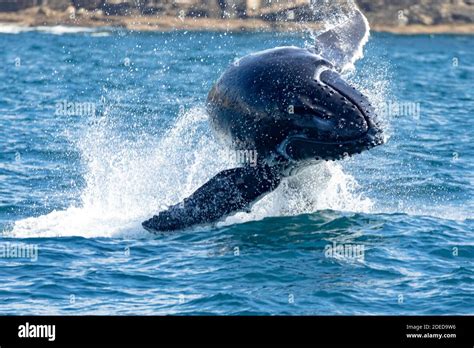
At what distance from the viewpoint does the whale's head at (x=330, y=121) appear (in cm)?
1844

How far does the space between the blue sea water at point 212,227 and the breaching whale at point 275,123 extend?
121 centimetres

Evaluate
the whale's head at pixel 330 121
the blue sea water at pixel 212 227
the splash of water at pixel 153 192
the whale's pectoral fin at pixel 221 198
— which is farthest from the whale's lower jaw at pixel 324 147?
the blue sea water at pixel 212 227

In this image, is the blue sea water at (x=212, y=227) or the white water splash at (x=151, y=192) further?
the white water splash at (x=151, y=192)

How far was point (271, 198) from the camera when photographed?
22891 mm

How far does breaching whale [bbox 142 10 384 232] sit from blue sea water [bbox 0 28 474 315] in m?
1.21

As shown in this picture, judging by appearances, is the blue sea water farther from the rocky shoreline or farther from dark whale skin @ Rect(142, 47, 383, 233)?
the rocky shoreline

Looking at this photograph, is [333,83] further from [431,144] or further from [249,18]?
[249,18]

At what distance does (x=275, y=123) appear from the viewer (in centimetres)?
1941

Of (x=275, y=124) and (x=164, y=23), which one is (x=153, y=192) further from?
(x=164, y=23)

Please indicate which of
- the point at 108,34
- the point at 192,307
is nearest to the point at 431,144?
the point at 192,307

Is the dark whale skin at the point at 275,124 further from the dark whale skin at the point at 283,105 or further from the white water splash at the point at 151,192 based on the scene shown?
the white water splash at the point at 151,192

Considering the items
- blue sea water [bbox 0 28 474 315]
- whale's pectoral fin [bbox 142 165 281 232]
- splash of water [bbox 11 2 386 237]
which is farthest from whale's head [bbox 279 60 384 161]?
blue sea water [bbox 0 28 474 315]

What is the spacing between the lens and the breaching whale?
18.6 meters
